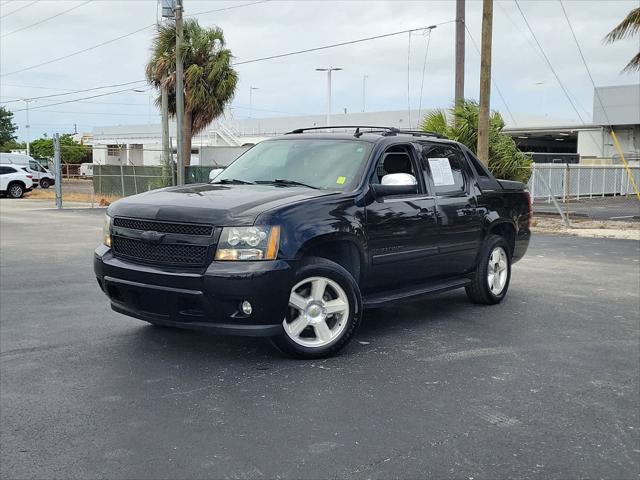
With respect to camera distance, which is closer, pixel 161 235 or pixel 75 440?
pixel 75 440

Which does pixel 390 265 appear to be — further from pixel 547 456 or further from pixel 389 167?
pixel 547 456

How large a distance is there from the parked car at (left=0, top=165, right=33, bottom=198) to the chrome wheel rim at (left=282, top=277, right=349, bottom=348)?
3109 cm

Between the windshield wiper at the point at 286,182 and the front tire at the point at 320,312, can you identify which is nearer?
the front tire at the point at 320,312

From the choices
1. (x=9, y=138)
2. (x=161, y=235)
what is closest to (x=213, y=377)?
(x=161, y=235)

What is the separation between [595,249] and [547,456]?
427 inches

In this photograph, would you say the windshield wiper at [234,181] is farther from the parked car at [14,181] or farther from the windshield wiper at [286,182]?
the parked car at [14,181]

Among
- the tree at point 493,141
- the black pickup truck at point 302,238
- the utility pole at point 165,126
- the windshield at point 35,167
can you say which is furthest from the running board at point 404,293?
the windshield at point 35,167

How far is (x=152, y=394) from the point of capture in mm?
4699

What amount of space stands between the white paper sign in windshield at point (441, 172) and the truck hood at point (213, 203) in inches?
63.7

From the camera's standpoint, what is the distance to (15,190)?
33.4m

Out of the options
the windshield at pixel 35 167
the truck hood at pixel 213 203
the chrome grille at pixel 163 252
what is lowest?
the chrome grille at pixel 163 252

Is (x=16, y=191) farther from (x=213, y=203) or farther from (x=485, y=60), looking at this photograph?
(x=213, y=203)

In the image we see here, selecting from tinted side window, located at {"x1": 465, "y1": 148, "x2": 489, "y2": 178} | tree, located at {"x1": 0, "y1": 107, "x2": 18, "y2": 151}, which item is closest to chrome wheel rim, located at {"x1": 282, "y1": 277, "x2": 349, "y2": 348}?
tinted side window, located at {"x1": 465, "y1": 148, "x2": 489, "y2": 178}

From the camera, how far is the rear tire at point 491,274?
7.56 meters
